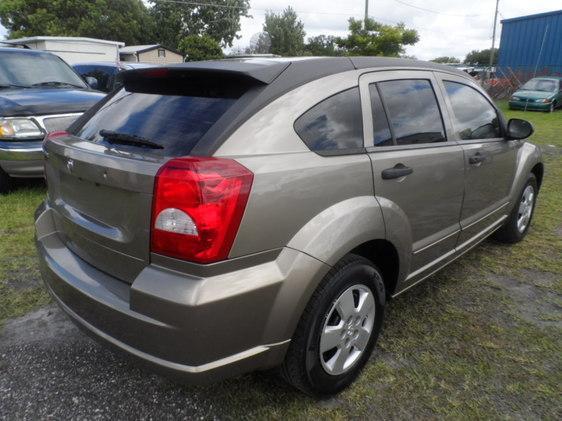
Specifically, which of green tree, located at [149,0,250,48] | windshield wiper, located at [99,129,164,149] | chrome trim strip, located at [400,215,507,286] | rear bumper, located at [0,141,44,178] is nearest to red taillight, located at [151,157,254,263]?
windshield wiper, located at [99,129,164,149]

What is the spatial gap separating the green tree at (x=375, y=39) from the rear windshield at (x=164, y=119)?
26786mm

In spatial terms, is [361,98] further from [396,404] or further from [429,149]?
[396,404]

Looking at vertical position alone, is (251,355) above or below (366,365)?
above

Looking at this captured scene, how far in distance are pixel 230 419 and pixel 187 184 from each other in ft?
3.77

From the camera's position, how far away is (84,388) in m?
2.25

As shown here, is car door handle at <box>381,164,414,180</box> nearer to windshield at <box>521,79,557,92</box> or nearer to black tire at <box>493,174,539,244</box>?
black tire at <box>493,174,539,244</box>

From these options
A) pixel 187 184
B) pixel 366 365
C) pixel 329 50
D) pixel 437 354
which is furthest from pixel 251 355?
pixel 329 50

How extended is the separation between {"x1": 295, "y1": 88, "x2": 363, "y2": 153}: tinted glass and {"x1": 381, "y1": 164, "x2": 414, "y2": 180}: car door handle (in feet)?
0.63

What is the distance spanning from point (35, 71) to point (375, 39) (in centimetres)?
2478

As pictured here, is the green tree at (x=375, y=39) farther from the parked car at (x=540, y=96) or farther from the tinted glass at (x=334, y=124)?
the tinted glass at (x=334, y=124)

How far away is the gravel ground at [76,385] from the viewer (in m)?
2.11

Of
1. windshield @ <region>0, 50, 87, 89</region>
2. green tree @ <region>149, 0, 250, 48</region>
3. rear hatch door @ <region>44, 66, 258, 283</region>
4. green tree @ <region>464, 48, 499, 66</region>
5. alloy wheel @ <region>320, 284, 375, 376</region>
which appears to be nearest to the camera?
rear hatch door @ <region>44, 66, 258, 283</region>

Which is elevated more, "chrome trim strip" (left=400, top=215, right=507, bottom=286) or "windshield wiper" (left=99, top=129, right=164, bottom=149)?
"windshield wiper" (left=99, top=129, right=164, bottom=149)

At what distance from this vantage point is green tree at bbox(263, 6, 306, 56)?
42.7 metres
